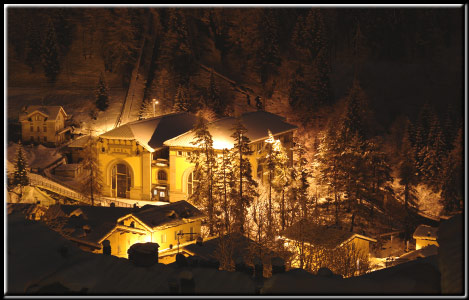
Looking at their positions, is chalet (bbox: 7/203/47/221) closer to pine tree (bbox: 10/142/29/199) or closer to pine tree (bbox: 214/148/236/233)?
pine tree (bbox: 10/142/29/199)

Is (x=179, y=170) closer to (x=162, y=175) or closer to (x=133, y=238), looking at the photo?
(x=162, y=175)

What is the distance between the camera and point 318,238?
34.2 m

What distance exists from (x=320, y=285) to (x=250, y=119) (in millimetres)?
43873

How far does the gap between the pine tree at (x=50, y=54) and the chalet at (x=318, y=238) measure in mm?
57672

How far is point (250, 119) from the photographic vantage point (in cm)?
5362

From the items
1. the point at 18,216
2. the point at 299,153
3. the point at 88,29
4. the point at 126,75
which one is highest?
the point at 88,29

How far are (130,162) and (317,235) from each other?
21.6 metres

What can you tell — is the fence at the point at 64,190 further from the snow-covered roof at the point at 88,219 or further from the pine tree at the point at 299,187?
the pine tree at the point at 299,187


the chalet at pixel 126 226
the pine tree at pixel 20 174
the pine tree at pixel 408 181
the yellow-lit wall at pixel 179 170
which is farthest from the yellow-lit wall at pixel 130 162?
the pine tree at pixel 408 181

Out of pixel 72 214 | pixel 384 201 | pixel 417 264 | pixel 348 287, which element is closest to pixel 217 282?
pixel 348 287

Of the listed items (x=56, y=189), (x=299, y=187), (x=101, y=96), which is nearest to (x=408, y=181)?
(x=299, y=187)

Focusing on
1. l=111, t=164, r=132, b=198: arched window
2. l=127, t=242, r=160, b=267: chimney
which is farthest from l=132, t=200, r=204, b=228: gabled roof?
l=127, t=242, r=160, b=267: chimney

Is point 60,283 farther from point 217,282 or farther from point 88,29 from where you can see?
point 88,29

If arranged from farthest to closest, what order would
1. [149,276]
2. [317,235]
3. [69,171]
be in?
[69,171] → [317,235] → [149,276]
